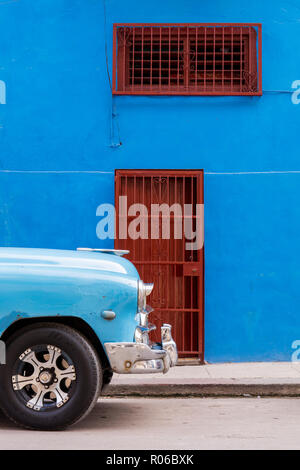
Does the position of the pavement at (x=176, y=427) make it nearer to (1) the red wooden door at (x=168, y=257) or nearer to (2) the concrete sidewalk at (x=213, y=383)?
(2) the concrete sidewalk at (x=213, y=383)

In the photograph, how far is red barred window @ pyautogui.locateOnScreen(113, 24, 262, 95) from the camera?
1000 centimetres

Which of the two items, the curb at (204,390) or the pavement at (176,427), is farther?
the curb at (204,390)

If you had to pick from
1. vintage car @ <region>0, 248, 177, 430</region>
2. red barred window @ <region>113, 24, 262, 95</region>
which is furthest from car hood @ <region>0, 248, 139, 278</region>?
red barred window @ <region>113, 24, 262, 95</region>

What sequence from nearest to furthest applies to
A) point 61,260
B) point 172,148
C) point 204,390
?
point 61,260, point 204,390, point 172,148

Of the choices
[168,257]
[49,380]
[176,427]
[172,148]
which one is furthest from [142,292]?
[172,148]

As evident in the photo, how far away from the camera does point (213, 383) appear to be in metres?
8.00

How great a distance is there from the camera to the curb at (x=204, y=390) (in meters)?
7.71

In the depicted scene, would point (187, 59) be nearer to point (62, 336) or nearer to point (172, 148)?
point (172, 148)

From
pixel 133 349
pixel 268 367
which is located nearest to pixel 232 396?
pixel 268 367

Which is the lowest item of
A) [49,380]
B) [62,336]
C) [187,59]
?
[49,380]

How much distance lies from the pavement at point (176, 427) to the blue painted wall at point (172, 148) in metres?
2.51

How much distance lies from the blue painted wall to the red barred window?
0.15 m

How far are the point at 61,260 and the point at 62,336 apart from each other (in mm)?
627

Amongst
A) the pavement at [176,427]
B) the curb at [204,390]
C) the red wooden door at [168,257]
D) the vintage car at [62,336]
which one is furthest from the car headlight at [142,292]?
the red wooden door at [168,257]
